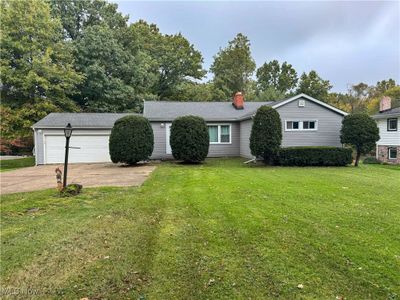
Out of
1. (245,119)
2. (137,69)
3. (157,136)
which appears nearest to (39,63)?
(137,69)

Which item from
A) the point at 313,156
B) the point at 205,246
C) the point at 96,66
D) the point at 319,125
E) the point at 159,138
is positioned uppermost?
the point at 96,66

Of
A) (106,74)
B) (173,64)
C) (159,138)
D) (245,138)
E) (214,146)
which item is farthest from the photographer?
(173,64)

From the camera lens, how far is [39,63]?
20875mm

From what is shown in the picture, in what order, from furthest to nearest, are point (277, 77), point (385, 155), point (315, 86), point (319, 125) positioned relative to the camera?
point (277, 77), point (315, 86), point (385, 155), point (319, 125)

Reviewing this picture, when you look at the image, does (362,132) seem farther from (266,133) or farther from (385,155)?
(385,155)

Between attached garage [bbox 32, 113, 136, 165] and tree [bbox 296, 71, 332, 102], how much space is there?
29.2 metres

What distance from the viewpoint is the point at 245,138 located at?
17.9 metres

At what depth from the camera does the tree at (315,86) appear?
38.3 metres

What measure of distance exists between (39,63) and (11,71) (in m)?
1.96

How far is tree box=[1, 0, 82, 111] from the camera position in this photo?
20641 millimetres

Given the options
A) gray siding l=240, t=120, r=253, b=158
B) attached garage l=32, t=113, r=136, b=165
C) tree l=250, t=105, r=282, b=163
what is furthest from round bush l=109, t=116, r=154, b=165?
gray siding l=240, t=120, r=253, b=158

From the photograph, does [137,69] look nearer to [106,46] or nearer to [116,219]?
[106,46]

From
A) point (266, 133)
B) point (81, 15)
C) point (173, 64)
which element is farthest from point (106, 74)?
point (266, 133)

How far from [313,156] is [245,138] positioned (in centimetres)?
452
